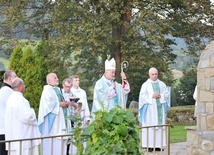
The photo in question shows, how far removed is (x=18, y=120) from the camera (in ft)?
24.8

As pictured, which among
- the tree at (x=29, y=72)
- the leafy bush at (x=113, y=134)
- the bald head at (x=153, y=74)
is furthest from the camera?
the tree at (x=29, y=72)

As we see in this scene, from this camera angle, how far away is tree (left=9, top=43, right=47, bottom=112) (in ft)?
Answer: 57.0

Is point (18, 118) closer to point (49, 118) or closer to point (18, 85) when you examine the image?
point (18, 85)

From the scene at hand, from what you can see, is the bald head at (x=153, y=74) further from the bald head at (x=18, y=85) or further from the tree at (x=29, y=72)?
the tree at (x=29, y=72)

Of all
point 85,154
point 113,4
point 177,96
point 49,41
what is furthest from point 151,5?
point 85,154

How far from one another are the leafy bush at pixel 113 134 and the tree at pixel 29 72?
12.1 metres

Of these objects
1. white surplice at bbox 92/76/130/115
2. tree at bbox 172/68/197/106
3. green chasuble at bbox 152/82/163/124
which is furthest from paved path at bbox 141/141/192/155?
tree at bbox 172/68/197/106

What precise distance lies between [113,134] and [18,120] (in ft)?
8.70

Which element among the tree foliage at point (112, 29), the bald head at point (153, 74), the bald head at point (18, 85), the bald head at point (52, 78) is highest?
the tree foliage at point (112, 29)

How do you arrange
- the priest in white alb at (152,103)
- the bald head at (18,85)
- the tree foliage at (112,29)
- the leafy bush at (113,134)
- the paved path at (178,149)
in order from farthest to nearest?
the tree foliage at (112,29) → the priest in white alb at (152,103) → the paved path at (178,149) → the bald head at (18,85) → the leafy bush at (113,134)

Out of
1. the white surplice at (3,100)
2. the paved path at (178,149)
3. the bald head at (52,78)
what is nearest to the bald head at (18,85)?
the white surplice at (3,100)

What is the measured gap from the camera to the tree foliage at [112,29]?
60.6 ft

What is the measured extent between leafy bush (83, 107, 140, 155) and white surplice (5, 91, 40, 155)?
2.27m

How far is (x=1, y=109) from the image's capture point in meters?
8.23
